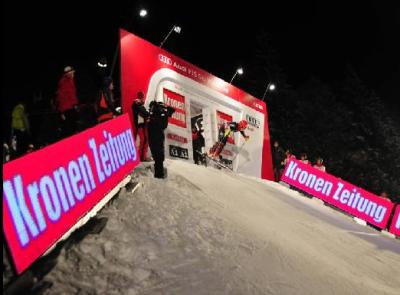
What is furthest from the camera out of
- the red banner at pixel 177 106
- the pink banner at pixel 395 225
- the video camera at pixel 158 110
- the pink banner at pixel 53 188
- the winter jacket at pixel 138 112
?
the pink banner at pixel 395 225

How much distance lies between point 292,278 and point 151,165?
180 inches

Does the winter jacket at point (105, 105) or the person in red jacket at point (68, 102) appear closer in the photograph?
the person in red jacket at point (68, 102)

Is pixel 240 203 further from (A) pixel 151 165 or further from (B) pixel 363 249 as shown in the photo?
(B) pixel 363 249

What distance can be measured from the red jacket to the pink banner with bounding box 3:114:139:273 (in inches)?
103

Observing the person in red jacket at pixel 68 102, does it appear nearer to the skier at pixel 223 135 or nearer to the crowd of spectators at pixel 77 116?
the crowd of spectators at pixel 77 116

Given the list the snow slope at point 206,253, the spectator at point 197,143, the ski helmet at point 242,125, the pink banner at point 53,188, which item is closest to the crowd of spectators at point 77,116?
the snow slope at point 206,253

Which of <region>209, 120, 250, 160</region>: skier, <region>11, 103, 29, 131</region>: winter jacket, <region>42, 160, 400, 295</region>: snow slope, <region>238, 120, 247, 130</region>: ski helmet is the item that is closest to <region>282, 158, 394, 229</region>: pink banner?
<region>238, 120, 247, 130</region>: ski helmet

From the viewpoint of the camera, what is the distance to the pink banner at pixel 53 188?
12.5 ft

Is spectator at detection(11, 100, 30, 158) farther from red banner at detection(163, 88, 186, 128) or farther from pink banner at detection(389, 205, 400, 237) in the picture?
pink banner at detection(389, 205, 400, 237)

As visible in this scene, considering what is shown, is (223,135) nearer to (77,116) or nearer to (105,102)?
(105,102)

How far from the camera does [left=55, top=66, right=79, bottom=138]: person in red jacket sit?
8.51 metres

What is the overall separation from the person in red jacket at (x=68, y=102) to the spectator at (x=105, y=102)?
0.56m

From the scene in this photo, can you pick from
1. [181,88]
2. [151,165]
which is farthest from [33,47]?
[151,165]

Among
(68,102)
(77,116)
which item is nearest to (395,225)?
(77,116)
